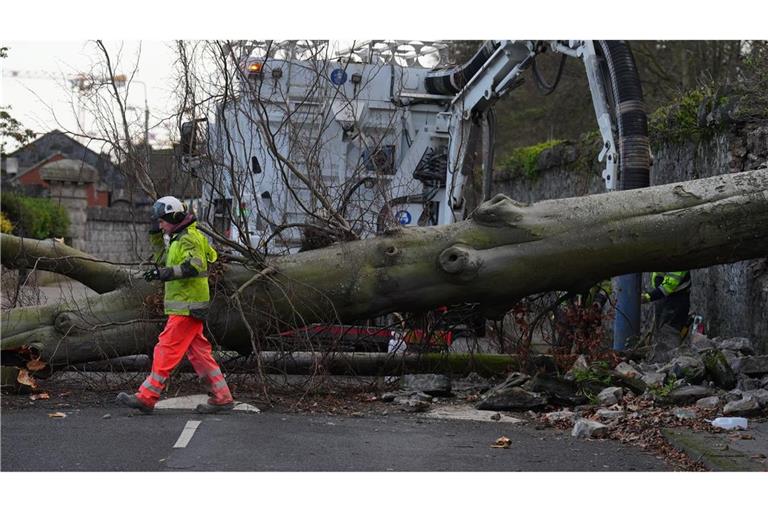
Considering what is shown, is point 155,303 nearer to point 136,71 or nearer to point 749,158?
point 136,71

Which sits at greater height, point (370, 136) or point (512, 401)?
point (370, 136)

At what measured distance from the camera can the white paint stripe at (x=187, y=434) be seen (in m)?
6.79

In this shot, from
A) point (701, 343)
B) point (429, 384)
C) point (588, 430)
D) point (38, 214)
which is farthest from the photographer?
point (38, 214)

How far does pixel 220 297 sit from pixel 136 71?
7.69 feet

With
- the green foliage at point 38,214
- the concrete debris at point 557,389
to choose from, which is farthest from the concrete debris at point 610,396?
the green foliage at point 38,214

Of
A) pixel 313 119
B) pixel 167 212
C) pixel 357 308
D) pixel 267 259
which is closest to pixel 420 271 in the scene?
pixel 357 308

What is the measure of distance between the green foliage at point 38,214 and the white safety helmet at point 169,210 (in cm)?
1802

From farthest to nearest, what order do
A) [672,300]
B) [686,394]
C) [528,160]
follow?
[528,160] < [672,300] < [686,394]

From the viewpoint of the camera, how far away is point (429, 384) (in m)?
9.76

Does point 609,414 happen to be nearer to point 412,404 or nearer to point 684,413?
point 684,413

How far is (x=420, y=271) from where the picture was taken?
855 centimetres

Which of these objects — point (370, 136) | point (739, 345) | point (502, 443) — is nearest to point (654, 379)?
point (739, 345)

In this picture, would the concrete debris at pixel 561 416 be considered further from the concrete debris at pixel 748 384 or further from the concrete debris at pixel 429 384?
the concrete debris at pixel 748 384

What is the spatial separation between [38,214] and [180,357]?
20552mm
